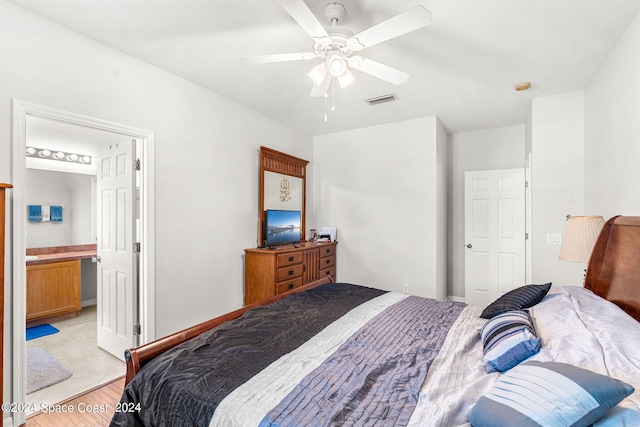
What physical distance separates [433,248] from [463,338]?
2.47m

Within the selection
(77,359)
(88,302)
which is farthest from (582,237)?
(88,302)

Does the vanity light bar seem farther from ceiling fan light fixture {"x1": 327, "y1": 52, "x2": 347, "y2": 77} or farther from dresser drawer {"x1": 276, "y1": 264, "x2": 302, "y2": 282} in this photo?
ceiling fan light fixture {"x1": 327, "y1": 52, "x2": 347, "y2": 77}

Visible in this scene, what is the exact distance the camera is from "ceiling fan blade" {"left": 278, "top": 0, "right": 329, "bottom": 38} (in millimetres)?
1479

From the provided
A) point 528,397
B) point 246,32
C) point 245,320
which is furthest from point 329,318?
point 246,32

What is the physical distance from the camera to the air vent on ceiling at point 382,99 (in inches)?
130

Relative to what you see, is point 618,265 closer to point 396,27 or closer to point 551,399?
point 551,399

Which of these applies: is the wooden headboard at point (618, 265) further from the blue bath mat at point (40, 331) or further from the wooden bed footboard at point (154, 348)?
the blue bath mat at point (40, 331)

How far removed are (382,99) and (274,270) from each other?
2294mm

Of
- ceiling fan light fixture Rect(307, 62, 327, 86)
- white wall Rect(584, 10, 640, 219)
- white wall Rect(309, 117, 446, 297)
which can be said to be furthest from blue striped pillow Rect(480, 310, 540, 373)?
white wall Rect(309, 117, 446, 297)

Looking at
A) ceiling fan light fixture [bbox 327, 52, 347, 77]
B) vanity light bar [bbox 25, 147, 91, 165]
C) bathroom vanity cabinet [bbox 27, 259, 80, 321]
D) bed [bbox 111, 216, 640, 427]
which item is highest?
ceiling fan light fixture [bbox 327, 52, 347, 77]

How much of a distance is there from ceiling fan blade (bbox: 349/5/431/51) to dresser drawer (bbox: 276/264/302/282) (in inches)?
95.1

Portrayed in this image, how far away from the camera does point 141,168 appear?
8.61 feet

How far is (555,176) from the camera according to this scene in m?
3.14

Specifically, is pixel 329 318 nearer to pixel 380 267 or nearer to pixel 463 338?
pixel 463 338
